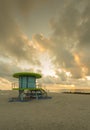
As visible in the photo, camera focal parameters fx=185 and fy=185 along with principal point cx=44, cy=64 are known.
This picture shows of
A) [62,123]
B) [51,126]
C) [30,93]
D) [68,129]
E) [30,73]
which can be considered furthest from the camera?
[30,93]

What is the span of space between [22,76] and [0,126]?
22.9 metres

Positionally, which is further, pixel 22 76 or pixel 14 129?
pixel 22 76

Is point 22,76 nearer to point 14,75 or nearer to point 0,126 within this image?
point 14,75

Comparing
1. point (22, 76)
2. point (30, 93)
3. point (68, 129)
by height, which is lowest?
point (68, 129)

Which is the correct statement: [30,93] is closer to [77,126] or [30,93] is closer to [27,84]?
[27,84]

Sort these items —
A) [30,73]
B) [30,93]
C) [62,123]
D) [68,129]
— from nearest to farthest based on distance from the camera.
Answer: [68,129] → [62,123] → [30,73] → [30,93]

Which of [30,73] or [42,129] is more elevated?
[30,73]

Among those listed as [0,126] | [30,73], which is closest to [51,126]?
[0,126]

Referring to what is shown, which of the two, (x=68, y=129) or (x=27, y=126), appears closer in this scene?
(x=68, y=129)

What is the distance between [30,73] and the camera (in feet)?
116

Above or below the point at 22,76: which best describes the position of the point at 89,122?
below

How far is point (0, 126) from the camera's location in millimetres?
12914

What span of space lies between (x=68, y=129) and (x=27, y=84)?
24279 millimetres

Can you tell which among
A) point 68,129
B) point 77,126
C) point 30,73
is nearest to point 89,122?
point 77,126
